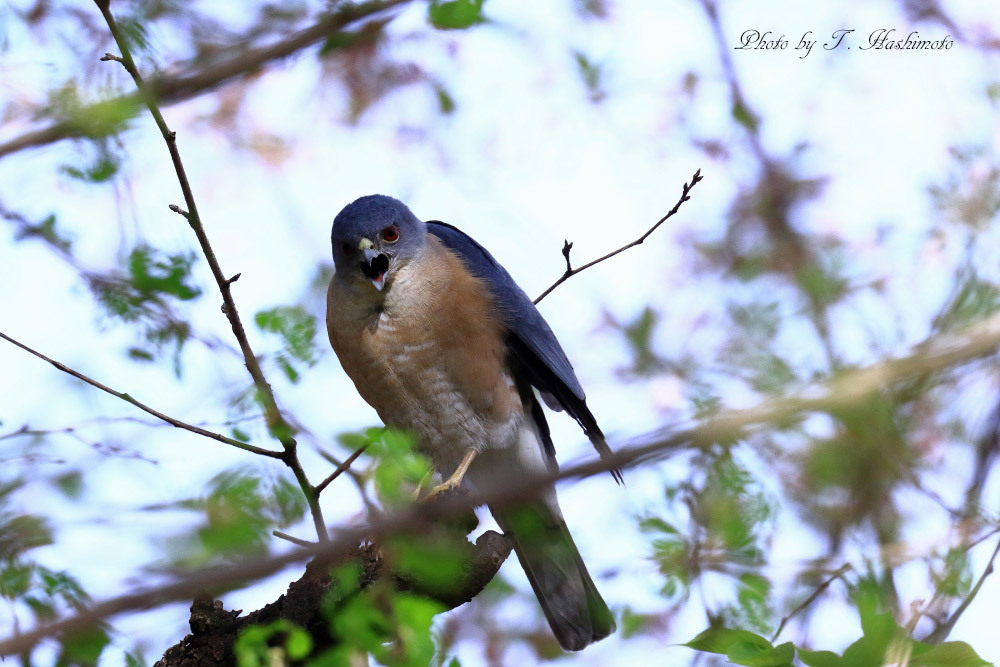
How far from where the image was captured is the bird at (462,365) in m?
4.65

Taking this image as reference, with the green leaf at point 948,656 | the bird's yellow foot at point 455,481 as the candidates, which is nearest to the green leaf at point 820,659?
the green leaf at point 948,656

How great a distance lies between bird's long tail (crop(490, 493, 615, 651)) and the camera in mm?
5070

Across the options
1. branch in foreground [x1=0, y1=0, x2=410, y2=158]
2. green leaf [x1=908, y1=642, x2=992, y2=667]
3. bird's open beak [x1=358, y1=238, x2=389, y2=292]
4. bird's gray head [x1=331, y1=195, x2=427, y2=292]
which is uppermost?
branch in foreground [x1=0, y1=0, x2=410, y2=158]

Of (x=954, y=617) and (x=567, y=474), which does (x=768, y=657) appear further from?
(x=567, y=474)

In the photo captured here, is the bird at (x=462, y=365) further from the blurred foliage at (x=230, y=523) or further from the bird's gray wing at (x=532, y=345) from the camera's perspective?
the blurred foliage at (x=230, y=523)

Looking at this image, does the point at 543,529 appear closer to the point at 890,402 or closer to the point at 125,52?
the point at 890,402

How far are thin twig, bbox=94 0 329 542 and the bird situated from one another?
135 cm

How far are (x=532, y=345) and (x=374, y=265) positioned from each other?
97cm

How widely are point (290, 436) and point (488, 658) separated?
169 inches

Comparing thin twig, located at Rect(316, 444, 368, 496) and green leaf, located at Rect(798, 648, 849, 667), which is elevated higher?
thin twig, located at Rect(316, 444, 368, 496)

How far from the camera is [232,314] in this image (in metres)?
2.96

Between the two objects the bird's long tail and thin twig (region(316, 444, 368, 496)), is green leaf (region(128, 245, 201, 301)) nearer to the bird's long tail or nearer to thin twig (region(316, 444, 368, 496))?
thin twig (region(316, 444, 368, 496))

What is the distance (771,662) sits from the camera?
2.35 m

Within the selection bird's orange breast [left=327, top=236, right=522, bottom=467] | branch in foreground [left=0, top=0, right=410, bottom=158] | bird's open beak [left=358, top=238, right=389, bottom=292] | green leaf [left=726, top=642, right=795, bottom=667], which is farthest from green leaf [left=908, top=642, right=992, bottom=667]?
branch in foreground [left=0, top=0, right=410, bottom=158]
